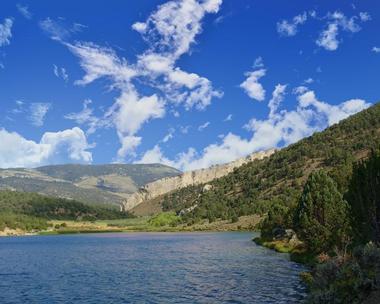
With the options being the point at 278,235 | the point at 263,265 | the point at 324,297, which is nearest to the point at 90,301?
the point at 324,297

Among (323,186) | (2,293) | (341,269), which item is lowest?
(2,293)

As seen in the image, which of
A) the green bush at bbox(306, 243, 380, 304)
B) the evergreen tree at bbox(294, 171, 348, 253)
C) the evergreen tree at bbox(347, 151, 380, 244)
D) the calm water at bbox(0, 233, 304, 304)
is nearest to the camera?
the green bush at bbox(306, 243, 380, 304)

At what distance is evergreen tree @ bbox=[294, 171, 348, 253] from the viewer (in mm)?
82000

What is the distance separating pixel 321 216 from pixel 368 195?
3256cm

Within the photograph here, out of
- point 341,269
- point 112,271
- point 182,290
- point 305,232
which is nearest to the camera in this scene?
point 341,269

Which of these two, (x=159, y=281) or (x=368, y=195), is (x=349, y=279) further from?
(x=159, y=281)

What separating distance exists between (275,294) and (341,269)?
19996mm

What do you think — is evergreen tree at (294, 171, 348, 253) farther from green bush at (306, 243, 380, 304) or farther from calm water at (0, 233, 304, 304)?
green bush at (306, 243, 380, 304)

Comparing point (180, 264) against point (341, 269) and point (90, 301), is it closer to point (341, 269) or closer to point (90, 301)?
point (90, 301)

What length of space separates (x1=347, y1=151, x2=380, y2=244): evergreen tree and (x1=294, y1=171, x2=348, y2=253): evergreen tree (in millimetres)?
23434

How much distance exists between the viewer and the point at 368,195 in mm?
53688

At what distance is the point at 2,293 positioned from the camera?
67.7 metres

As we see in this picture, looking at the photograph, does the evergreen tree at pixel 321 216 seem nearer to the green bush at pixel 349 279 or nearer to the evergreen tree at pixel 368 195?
the evergreen tree at pixel 368 195

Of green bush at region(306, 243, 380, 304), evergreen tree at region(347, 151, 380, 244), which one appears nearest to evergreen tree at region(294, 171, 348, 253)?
evergreen tree at region(347, 151, 380, 244)
